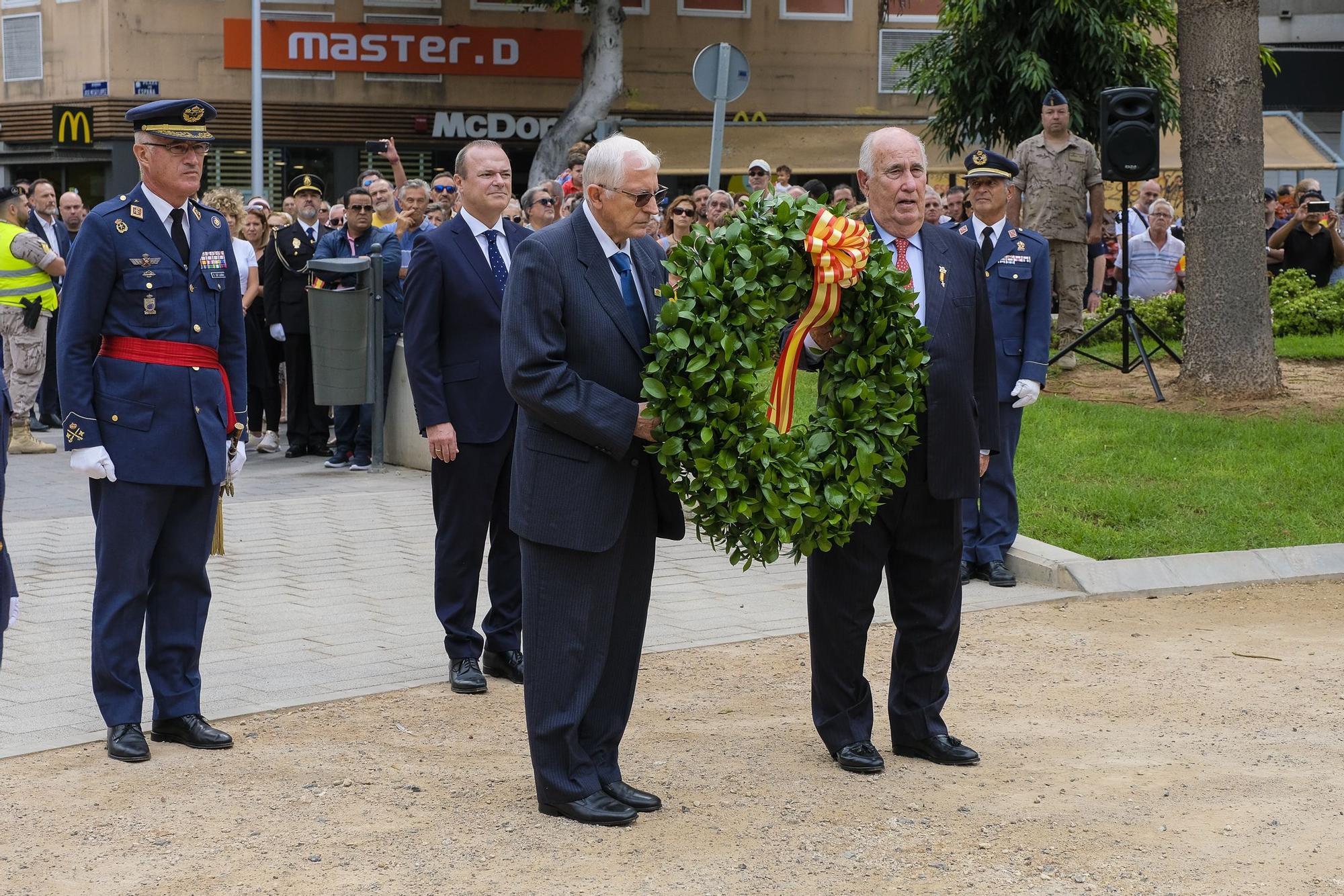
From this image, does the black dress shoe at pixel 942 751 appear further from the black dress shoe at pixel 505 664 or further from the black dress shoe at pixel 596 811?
the black dress shoe at pixel 505 664

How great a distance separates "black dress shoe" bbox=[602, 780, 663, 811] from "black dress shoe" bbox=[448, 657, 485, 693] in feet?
5.18

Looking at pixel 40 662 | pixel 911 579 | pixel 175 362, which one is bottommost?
pixel 40 662

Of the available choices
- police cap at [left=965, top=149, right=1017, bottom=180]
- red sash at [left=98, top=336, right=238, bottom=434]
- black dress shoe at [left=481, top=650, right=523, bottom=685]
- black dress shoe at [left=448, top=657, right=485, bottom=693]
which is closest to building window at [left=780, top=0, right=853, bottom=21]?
police cap at [left=965, top=149, right=1017, bottom=180]

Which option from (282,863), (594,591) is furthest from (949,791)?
(282,863)

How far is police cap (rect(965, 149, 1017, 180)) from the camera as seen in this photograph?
874 centimetres

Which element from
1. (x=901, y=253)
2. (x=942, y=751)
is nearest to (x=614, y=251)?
(x=901, y=253)

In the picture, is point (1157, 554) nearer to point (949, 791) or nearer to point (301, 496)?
point (949, 791)

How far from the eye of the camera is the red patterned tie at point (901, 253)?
5812 mm

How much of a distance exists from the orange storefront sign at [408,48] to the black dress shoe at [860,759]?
25655 mm

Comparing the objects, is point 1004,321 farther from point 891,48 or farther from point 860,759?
point 891,48

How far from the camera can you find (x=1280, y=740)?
6.04 m

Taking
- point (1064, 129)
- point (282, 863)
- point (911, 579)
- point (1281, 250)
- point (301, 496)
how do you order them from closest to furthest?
point (282, 863) → point (911, 579) → point (301, 496) → point (1064, 129) → point (1281, 250)

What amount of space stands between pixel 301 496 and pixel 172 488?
19.2 ft

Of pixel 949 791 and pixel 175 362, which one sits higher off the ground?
pixel 175 362
